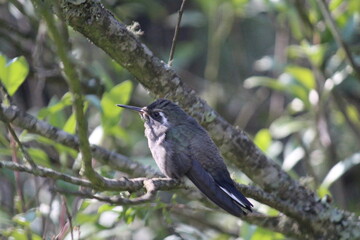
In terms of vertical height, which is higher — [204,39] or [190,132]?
[204,39]

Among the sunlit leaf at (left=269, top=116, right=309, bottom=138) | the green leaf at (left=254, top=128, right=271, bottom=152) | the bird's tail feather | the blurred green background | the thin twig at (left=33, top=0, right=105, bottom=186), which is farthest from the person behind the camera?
the sunlit leaf at (left=269, top=116, right=309, bottom=138)

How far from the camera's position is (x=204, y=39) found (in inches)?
304

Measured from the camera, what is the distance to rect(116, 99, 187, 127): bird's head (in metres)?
3.86

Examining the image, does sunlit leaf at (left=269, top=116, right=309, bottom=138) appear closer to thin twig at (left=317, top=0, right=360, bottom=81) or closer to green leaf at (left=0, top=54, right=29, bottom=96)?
thin twig at (left=317, top=0, right=360, bottom=81)

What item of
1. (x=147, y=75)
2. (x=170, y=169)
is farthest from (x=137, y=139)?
(x=147, y=75)

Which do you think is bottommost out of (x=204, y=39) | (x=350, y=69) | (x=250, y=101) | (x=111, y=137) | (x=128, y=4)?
(x=350, y=69)

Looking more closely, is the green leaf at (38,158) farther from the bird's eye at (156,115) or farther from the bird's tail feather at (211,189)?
the bird's tail feather at (211,189)

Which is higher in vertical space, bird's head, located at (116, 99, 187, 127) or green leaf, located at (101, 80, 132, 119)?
green leaf, located at (101, 80, 132, 119)

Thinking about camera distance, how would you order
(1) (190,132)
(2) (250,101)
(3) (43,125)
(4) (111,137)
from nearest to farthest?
(3) (43,125) < (1) (190,132) < (4) (111,137) < (2) (250,101)

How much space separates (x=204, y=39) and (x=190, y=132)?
3.78 metres

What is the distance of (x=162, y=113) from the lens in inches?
157

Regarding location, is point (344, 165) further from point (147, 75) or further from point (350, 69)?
point (147, 75)

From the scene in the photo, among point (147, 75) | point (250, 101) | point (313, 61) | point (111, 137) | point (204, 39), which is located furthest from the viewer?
point (204, 39)

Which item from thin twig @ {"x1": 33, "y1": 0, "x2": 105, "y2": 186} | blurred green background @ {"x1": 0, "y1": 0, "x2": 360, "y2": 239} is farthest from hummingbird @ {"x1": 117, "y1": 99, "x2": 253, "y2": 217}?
thin twig @ {"x1": 33, "y1": 0, "x2": 105, "y2": 186}
